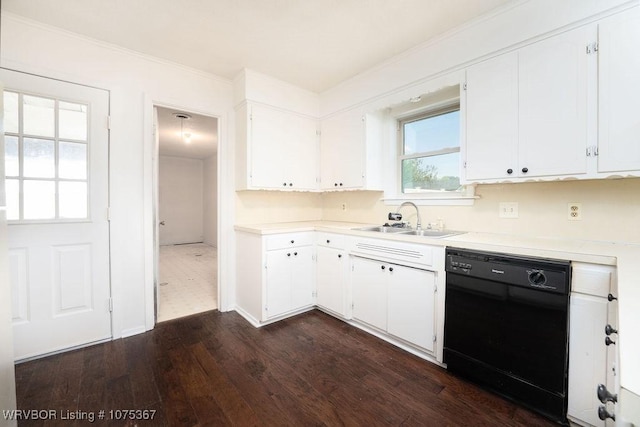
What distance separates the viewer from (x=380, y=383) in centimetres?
182

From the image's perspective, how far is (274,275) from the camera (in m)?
2.67

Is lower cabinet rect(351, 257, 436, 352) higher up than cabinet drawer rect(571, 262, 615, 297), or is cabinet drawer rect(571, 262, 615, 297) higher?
cabinet drawer rect(571, 262, 615, 297)

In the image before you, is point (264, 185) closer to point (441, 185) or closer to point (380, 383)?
point (441, 185)

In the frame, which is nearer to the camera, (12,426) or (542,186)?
(12,426)

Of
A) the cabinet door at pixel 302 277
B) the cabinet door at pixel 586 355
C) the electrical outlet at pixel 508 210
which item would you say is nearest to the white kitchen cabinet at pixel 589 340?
the cabinet door at pixel 586 355

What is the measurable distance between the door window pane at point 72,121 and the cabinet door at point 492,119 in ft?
10.1

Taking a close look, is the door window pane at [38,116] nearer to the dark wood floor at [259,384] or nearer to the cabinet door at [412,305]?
the dark wood floor at [259,384]

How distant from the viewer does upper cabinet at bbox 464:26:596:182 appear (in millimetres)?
1645

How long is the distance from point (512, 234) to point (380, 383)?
148 centimetres

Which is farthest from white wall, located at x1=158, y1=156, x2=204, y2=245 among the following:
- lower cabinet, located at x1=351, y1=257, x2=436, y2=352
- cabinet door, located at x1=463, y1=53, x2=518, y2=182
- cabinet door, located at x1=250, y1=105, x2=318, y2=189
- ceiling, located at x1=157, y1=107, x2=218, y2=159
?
cabinet door, located at x1=463, y1=53, x2=518, y2=182

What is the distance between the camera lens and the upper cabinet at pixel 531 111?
1645 millimetres

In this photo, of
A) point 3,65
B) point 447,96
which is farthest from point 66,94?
point 447,96

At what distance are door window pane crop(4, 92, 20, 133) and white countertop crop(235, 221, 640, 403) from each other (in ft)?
6.17

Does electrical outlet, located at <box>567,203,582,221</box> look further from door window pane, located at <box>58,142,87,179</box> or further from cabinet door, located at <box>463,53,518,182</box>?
door window pane, located at <box>58,142,87,179</box>
